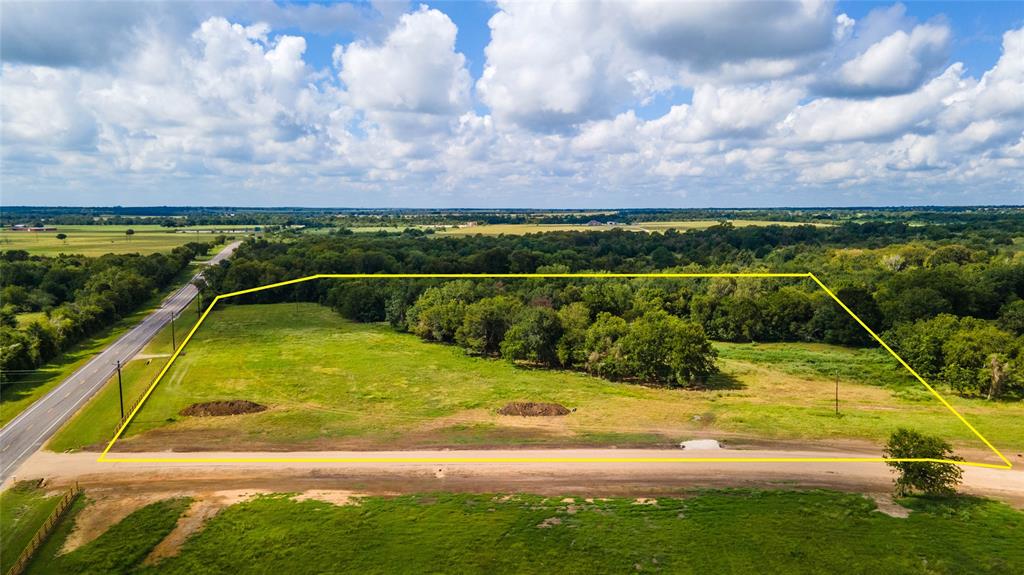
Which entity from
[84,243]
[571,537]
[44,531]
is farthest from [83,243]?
[571,537]

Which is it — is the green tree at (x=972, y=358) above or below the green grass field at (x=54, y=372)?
above

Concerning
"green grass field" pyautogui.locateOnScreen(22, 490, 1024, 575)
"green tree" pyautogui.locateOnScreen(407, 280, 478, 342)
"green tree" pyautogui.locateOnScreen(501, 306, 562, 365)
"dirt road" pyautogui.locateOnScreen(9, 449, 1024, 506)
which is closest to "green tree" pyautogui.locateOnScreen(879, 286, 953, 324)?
"dirt road" pyautogui.locateOnScreen(9, 449, 1024, 506)

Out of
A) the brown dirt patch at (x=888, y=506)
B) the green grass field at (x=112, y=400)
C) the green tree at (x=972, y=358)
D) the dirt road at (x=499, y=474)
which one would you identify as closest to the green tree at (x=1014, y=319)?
the green tree at (x=972, y=358)

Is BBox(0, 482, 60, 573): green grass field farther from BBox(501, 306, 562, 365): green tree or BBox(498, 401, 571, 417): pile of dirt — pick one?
BBox(501, 306, 562, 365): green tree

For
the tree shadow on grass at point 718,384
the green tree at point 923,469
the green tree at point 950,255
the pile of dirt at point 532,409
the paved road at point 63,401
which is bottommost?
the tree shadow on grass at point 718,384

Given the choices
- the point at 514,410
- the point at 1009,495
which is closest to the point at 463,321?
the point at 514,410

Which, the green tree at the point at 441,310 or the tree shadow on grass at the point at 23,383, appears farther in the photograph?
the green tree at the point at 441,310

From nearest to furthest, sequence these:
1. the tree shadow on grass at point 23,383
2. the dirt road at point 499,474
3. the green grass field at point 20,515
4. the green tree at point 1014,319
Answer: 1. the green grass field at point 20,515
2. the dirt road at point 499,474
3. the tree shadow on grass at point 23,383
4. the green tree at point 1014,319

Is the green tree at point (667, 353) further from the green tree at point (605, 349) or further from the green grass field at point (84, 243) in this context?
the green grass field at point (84, 243)

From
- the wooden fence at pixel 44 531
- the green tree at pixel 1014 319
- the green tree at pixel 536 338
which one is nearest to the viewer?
the wooden fence at pixel 44 531
